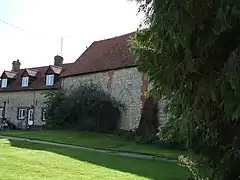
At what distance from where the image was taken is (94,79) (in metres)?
33.5

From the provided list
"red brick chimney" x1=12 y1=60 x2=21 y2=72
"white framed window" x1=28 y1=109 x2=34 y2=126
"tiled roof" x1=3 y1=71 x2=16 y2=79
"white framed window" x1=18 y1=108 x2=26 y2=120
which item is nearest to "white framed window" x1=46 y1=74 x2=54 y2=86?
"white framed window" x1=28 y1=109 x2=34 y2=126

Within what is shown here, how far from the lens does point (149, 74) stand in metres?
5.01

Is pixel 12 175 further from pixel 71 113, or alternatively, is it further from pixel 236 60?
pixel 71 113

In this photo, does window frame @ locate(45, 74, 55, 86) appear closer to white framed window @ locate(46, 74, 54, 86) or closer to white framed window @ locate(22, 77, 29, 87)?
white framed window @ locate(46, 74, 54, 86)

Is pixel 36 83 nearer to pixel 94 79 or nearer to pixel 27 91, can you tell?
pixel 27 91

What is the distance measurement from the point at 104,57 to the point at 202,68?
3008cm

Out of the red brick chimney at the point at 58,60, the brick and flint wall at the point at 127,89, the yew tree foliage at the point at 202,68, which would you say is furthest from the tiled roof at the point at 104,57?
the yew tree foliage at the point at 202,68

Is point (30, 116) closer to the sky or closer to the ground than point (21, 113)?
closer to the ground

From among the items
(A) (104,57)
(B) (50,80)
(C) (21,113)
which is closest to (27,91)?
(C) (21,113)

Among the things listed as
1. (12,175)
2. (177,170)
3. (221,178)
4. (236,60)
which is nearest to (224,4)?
(236,60)

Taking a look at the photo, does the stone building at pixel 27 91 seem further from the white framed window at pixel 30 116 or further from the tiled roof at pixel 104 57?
the tiled roof at pixel 104 57

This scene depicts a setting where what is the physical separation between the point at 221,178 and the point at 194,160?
1.78 ft

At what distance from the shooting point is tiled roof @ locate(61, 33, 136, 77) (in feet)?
102

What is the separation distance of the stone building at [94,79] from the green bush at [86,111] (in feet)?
2.60
